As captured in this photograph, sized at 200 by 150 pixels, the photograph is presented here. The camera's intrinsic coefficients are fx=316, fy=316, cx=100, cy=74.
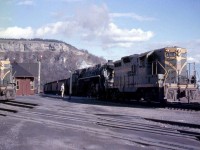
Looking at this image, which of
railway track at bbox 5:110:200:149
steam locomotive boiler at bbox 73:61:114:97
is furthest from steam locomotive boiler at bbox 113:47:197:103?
railway track at bbox 5:110:200:149

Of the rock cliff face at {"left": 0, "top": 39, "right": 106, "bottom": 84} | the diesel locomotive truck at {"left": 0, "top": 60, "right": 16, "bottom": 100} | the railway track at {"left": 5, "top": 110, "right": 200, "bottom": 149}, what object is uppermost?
the rock cliff face at {"left": 0, "top": 39, "right": 106, "bottom": 84}

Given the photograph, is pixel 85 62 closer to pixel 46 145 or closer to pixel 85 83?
pixel 85 83

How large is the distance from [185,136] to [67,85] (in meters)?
37.6

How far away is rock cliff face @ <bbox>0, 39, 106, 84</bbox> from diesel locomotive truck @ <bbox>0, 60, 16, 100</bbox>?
92.7 m

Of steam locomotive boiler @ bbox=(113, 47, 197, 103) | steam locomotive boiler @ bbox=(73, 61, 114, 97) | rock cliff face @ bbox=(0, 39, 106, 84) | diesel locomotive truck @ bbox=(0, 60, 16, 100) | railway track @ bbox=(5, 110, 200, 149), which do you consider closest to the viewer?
railway track @ bbox=(5, 110, 200, 149)

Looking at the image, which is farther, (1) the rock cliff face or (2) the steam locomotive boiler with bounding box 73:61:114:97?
(1) the rock cliff face

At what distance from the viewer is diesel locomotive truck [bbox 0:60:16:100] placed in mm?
25875

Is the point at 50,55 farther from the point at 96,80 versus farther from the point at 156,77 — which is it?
the point at 156,77

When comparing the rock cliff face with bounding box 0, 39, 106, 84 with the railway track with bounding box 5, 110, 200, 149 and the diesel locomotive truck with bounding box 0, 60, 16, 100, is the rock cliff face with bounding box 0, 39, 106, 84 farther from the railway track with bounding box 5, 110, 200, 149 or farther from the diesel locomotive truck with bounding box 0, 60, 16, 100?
the railway track with bounding box 5, 110, 200, 149

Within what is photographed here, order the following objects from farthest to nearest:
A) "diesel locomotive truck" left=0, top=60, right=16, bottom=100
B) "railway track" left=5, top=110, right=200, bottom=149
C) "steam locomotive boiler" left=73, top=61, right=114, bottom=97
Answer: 1. "steam locomotive boiler" left=73, top=61, right=114, bottom=97
2. "diesel locomotive truck" left=0, top=60, right=16, bottom=100
3. "railway track" left=5, top=110, right=200, bottom=149

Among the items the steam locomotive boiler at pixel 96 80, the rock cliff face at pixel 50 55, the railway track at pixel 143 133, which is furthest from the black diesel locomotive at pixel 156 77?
the rock cliff face at pixel 50 55

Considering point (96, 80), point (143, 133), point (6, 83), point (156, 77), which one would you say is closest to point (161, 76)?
point (156, 77)

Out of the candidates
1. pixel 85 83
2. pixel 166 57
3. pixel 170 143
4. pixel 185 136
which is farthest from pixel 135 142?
pixel 85 83

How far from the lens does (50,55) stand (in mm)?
154750
